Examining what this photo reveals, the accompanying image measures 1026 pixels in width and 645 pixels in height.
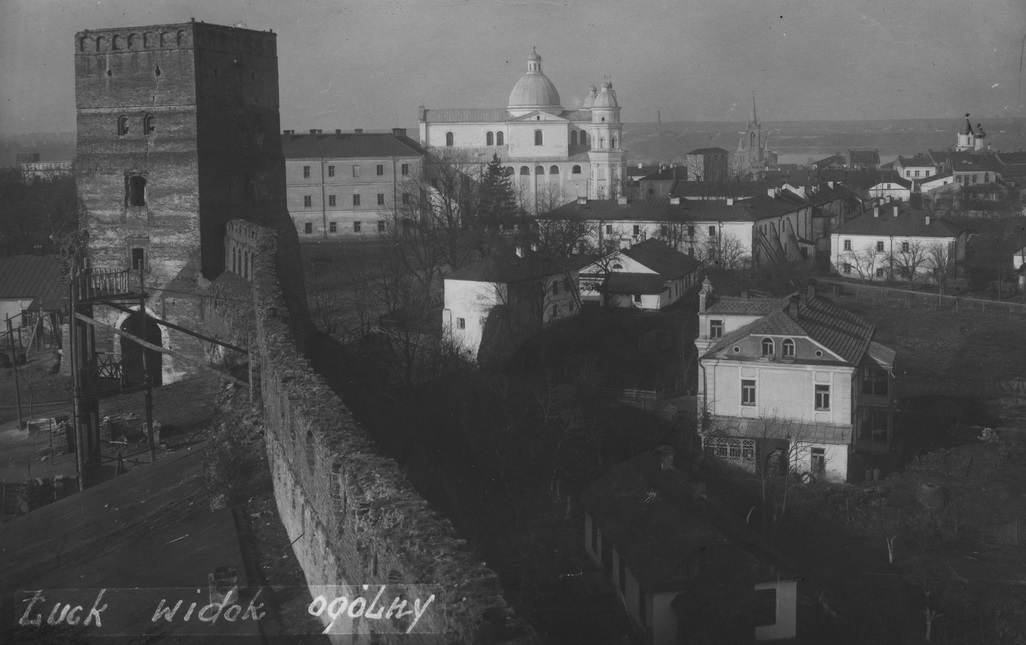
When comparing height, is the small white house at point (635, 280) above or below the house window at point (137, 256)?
below

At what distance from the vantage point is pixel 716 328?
2920 centimetres

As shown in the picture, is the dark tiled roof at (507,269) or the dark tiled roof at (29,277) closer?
the dark tiled roof at (507,269)

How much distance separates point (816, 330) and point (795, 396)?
1537 millimetres

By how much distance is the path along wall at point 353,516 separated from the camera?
534 centimetres

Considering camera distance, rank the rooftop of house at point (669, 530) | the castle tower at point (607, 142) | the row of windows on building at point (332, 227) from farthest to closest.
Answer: the castle tower at point (607, 142) < the row of windows on building at point (332, 227) < the rooftop of house at point (669, 530)

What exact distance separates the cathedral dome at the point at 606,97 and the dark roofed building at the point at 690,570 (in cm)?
5149

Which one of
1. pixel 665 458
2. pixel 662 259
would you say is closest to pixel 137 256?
pixel 665 458

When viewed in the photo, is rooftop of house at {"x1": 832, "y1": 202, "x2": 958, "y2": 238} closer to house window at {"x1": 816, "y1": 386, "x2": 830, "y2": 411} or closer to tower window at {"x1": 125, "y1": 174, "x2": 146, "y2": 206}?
house window at {"x1": 816, "y1": 386, "x2": 830, "y2": 411}

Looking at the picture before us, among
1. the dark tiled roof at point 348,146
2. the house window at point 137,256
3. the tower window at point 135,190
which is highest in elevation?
the dark tiled roof at point 348,146

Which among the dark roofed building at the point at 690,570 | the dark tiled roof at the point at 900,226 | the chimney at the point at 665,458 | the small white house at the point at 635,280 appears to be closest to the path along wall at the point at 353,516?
the dark roofed building at the point at 690,570

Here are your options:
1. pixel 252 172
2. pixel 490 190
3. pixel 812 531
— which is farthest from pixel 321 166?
pixel 812 531

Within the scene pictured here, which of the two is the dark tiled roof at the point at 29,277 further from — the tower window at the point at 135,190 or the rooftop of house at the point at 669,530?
the rooftop of house at the point at 669,530

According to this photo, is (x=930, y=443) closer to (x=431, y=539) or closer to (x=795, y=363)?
(x=795, y=363)

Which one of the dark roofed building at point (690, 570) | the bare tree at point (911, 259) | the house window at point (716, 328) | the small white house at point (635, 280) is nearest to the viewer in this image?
the dark roofed building at point (690, 570)
